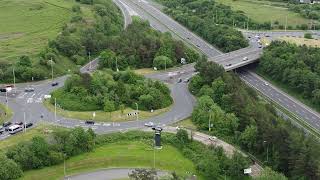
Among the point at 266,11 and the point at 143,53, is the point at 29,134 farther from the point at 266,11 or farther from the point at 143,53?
the point at 266,11

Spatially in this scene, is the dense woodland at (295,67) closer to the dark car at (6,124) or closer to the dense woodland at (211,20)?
the dense woodland at (211,20)

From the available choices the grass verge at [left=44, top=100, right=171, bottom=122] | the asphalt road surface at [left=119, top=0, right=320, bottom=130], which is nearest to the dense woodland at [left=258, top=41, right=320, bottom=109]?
the asphalt road surface at [left=119, top=0, right=320, bottom=130]

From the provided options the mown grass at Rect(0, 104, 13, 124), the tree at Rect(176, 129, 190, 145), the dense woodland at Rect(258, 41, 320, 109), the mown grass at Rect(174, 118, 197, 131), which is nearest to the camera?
the tree at Rect(176, 129, 190, 145)

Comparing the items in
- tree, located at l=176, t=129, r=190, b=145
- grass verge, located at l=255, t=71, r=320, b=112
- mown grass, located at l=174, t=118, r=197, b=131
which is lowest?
grass verge, located at l=255, t=71, r=320, b=112

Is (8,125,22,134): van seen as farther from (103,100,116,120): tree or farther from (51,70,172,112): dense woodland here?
(103,100,116,120): tree

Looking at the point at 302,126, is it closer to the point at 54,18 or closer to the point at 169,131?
the point at 169,131

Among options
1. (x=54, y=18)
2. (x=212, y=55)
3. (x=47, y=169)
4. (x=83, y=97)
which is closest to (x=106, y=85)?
(x=83, y=97)
